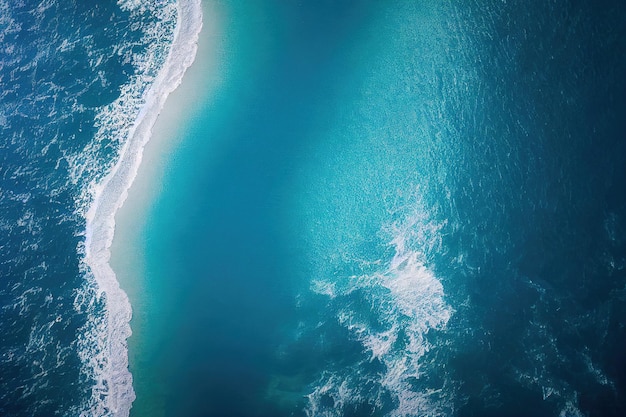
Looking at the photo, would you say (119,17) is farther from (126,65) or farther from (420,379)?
(420,379)

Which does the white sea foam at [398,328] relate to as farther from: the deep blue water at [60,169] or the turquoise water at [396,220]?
the deep blue water at [60,169]

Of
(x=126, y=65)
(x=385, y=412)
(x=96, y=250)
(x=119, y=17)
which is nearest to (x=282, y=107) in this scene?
(x=126, y=65)

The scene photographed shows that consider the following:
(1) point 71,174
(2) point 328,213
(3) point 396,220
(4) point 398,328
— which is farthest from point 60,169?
(4) point 398,328

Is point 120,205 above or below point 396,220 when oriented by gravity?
above

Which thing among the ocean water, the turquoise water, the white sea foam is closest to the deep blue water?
the ocean water

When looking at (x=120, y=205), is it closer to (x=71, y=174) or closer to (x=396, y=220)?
(x=71, y=174)

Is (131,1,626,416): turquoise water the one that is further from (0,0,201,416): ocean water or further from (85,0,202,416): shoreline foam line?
(0,0,201,416): ocean water
